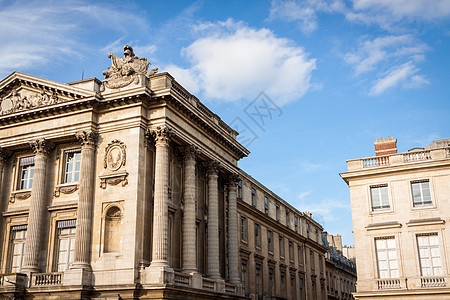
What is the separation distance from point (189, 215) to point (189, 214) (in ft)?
0.21

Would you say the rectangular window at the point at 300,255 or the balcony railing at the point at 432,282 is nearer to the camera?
the balcony railing at the point at 432,282

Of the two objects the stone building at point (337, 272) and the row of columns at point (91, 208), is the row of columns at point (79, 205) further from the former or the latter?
the stone building at point (337, 272)

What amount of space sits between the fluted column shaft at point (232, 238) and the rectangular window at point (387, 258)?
971 cm

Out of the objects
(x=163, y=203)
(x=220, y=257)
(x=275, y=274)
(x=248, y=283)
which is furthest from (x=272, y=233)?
(x=163, y=203)

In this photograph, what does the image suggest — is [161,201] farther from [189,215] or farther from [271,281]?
[271,281]

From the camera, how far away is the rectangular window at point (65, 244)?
30156mm

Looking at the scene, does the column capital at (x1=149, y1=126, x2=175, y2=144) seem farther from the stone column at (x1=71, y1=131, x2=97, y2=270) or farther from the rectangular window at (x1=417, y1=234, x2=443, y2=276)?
the rectangular window at (x1=417, y1=234, x2=443, y2=276)

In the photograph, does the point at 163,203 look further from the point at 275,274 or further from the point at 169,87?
the point at 275,274

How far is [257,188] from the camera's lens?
5112 centimetres

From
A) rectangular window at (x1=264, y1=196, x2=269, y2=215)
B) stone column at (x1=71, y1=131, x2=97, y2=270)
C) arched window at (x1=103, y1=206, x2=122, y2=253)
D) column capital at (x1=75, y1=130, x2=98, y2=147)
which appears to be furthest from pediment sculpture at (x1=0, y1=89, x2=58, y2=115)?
rectangular window at (x1=264, y1=196, x2=269, y2=215)

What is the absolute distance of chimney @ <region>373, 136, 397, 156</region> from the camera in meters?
36.7

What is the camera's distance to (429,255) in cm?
3238

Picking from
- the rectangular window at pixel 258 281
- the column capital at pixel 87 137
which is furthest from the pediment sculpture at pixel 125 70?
the rectangular window at pixel 258 281

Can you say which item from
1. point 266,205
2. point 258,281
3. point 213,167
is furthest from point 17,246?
point 266,205
